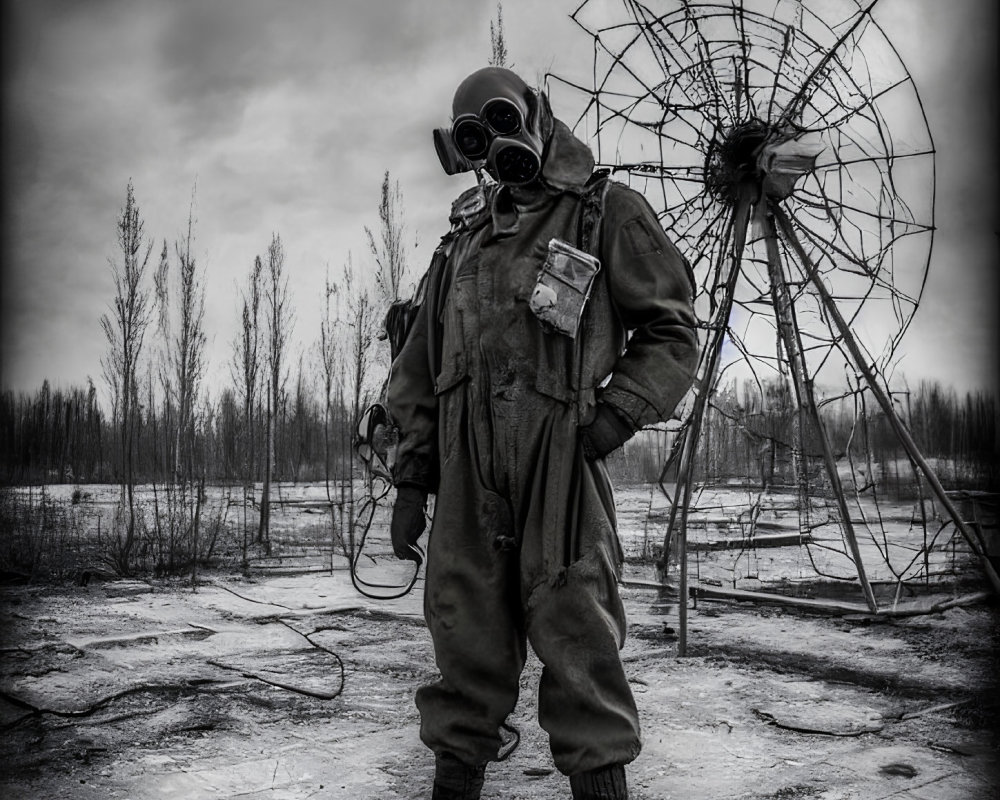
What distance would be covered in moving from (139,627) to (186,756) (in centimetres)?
252

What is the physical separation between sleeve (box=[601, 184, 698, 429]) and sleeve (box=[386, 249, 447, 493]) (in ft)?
1.76

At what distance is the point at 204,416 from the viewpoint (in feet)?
58.4

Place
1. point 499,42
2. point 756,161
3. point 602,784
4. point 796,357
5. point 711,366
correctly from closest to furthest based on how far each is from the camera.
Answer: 1. point 602,784
2. point 756,161
3. point 711,366
4. point 796,357
5. point 499,42

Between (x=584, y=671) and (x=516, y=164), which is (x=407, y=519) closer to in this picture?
(x=584, y=671)

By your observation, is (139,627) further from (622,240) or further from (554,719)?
(622,240)

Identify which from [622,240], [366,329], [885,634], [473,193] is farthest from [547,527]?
[366,329]

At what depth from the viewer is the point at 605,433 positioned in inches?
68.6

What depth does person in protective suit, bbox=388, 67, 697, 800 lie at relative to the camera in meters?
1.64

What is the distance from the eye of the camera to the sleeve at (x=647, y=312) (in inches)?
68.5

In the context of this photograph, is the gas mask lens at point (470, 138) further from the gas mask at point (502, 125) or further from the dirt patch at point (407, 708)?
the dirt patch at point (407, 708)

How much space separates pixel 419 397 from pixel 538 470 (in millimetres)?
487

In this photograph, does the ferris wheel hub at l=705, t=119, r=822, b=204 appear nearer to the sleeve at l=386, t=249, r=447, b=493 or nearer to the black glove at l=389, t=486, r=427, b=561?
the sleeve at l=386, t=249, r=447, b=493

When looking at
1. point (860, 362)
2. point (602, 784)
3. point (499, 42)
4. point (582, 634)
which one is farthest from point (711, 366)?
point (499, 42)

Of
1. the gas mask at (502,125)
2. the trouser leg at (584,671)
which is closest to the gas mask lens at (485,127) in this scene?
the gas mask at (502,125)
